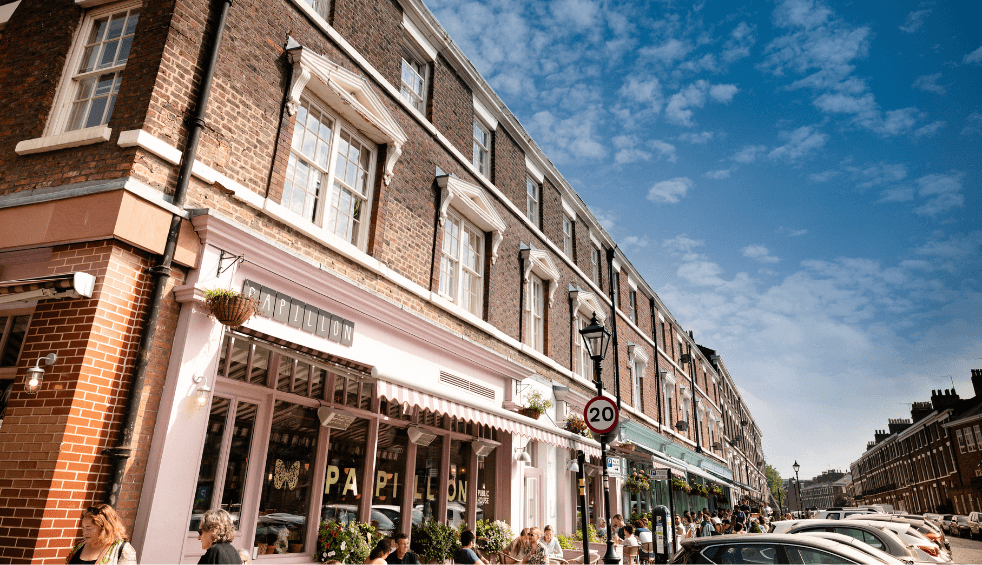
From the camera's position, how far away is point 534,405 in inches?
545

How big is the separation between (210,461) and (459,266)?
286 inches

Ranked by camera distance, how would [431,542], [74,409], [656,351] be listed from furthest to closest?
[656,351] < [431,542] < [74,409]

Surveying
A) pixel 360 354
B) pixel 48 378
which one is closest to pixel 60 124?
pixel 48 378

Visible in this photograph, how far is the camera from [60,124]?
301 inches

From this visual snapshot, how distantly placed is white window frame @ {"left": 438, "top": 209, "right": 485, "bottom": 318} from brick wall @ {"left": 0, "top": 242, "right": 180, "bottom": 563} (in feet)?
22.2

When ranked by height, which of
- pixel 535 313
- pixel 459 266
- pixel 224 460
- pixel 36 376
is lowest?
pixel 224 460

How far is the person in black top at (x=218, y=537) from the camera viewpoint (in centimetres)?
528

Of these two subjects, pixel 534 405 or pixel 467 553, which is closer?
pixel 467 553

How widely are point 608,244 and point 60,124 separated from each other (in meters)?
20.5

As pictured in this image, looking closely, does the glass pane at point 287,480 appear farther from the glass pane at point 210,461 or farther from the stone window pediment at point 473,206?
the stone window pediment at point 473,206

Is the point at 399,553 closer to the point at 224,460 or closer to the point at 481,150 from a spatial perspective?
the point at 224,460

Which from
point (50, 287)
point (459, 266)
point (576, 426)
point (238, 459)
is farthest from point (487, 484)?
point (50, 287)

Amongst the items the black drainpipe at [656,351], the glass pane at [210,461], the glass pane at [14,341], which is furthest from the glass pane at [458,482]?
the black drainpipe at [656,351]

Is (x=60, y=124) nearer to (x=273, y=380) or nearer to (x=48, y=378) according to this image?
(x=48, y=378)
